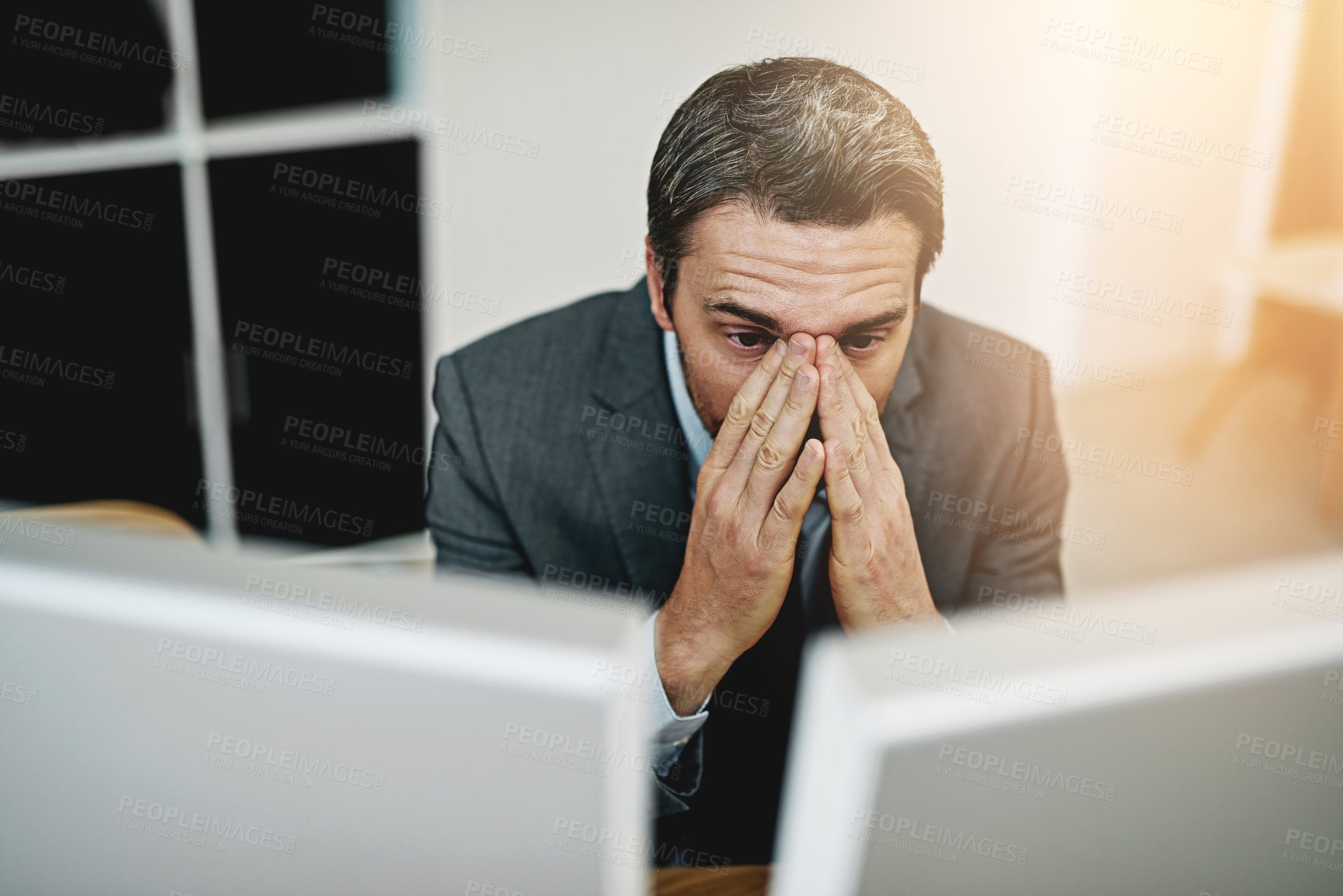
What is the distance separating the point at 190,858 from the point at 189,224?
5.18 feet

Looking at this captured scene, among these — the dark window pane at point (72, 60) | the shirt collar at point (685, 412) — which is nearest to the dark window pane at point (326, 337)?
the dark window pane at point (72, 60)

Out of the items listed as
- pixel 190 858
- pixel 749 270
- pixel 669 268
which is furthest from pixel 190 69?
pixel 190 858

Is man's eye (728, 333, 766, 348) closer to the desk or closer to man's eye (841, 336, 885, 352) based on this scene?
man's eye (841, 336, 885, 352)

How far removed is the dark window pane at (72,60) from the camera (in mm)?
A: 1611

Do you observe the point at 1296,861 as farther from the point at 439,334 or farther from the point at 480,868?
the point at 439,334

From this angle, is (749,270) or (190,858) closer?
(190,858)

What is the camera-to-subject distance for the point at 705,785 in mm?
1123

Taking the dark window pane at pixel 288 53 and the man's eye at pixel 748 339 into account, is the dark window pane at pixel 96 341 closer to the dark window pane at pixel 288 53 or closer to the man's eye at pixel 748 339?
the dark window pane at pixel 288 53

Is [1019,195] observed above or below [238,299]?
above

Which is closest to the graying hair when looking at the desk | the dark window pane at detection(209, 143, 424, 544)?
the dark window pane at detection(209, 143, 424, 544)

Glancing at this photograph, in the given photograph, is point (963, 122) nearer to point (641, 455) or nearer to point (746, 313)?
point (746, 313)

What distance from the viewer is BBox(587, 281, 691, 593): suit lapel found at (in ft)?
3.65

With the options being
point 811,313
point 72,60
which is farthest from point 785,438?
point 72,60

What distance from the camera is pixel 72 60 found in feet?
5.35
